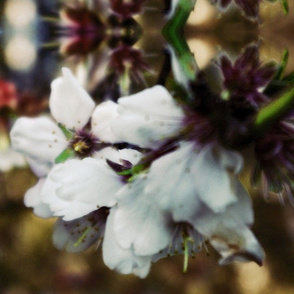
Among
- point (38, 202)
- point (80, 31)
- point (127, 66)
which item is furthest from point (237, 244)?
point (80, 31)

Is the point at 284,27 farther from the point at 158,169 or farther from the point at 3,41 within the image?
the point at 158,169

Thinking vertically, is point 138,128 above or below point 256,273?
above

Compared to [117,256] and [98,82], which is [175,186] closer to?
[117,256]

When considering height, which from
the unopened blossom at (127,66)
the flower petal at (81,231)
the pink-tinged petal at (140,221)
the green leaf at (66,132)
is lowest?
the unopened blossom at (127,66)

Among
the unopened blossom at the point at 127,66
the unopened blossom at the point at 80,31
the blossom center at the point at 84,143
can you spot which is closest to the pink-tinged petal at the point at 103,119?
the blossom center at the point at 84,143

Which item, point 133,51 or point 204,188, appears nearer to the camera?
point 204,188

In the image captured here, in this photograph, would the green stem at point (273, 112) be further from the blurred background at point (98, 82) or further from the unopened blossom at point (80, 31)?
the unopened blossom at point (80, 31)

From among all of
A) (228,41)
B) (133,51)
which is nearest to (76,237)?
(133,51)
